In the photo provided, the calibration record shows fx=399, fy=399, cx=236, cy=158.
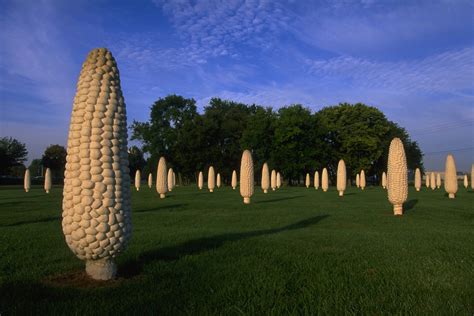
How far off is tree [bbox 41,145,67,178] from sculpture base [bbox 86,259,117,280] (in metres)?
102

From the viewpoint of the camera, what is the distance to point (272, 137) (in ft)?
230

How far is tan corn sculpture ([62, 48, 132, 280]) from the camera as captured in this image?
17.4 feet

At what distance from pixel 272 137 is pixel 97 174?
65.3m

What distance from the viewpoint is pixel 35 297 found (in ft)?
15.9

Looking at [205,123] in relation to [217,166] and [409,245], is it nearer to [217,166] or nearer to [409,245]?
[217,166]

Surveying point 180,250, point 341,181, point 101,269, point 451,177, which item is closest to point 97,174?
point 101,269

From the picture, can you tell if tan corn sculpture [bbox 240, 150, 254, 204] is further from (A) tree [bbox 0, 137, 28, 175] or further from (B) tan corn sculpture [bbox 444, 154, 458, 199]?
(A) tree [bbox 0, 137, 28, 175]

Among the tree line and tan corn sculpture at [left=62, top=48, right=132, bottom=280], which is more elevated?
the tree line

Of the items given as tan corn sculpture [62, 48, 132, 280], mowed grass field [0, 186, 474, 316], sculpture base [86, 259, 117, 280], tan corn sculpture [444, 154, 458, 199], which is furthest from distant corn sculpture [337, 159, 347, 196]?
tan corn sculpture [62, 48, 132, 280]

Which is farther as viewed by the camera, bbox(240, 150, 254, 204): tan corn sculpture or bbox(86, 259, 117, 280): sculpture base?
bbox(240, 150, 254, 204): tan corn sculpture

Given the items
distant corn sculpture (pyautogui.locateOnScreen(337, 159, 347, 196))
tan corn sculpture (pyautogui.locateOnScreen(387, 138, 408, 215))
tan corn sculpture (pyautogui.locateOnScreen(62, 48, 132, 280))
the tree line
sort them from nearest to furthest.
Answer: tan corn sculpture (pyautogui.locateOnScreen(62, 48, 132, 280)) → tan corn sculpture (pyautogui.locateOnScreen(387, 138, 408, 215)) → distant corn sculpture (pyautogui.locateOnScreen(337, 159, 347, 196)) → the tree line

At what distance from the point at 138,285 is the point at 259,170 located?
7241cm

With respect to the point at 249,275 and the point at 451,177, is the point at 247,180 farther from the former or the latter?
the point at 451,177

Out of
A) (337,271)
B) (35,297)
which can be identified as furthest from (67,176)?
(337,271)
